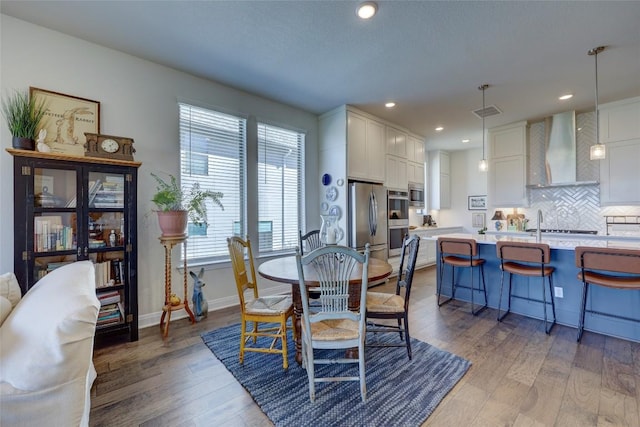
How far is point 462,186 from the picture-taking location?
7.12 metres

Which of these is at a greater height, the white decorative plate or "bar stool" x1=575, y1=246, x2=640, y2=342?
the white decorative plate

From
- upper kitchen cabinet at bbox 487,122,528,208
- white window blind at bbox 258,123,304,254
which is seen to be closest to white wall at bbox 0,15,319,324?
white window blind at bbox 258,123,304,254

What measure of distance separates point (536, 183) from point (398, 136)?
2.57m

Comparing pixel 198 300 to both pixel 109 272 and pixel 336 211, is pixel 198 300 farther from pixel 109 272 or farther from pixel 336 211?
pixel 336 211

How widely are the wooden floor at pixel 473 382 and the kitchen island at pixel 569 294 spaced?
6.0 inches

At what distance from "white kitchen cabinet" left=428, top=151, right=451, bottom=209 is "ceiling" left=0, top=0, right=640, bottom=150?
3.03 meters

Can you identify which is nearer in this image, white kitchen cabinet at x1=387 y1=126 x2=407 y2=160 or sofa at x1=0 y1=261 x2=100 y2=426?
sofa at x1=0 y1=261 x2=100 y2=426

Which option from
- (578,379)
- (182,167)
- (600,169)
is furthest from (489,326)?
(182,167)

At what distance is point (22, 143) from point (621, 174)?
723cm

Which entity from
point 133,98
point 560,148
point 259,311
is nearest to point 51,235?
point 133,98

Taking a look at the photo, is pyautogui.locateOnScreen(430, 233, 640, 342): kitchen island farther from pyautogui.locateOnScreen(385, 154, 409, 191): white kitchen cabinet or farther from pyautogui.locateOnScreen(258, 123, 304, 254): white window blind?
pyautogui.locateOnScreen(258, 123, 304, 254): white window blind

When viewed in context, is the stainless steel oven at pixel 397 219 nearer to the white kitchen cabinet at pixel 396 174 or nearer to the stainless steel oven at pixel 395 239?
the stainless steel oven at pixel 395 239

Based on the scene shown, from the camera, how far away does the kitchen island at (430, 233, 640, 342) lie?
259 centimetres

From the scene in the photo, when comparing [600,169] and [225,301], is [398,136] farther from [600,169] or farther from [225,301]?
[225,301]
